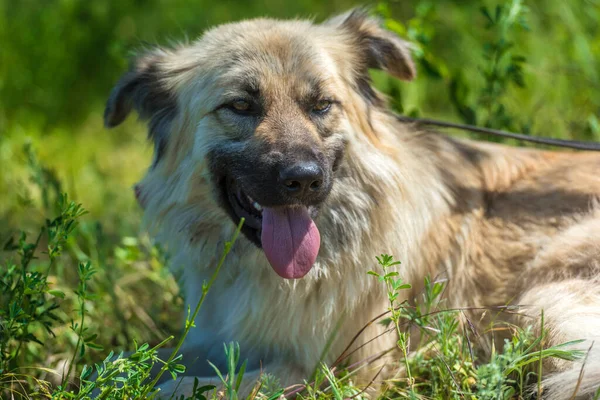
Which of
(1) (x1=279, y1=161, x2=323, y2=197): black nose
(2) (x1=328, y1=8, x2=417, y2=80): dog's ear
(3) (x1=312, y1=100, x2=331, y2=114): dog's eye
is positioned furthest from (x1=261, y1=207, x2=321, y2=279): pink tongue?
(2) (x1=328, y1=8, x2=417, y2=80): dog's ear

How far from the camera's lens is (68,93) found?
7164 millimetres

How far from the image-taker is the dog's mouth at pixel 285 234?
119 inches

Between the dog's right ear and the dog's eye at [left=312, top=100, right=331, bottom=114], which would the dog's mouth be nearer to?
the dog's eye at [left=312, top=100, right=331, bottom=114]

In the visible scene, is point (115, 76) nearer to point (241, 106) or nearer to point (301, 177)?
point (241, 106)

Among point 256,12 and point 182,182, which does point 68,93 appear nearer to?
point 256,12

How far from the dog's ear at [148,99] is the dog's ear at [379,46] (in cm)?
96

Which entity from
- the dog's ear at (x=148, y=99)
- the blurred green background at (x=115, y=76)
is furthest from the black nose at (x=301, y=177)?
the blurred green background at (x=115, y=76)

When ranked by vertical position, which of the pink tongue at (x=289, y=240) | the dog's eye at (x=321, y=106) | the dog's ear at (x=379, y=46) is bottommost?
the pink tongue at (x=289, y=240)

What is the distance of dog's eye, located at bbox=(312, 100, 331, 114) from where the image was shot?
10.5 feet

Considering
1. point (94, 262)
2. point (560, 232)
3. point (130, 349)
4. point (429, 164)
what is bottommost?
point (130, 349)

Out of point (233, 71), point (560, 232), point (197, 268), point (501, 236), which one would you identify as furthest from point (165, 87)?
point (560, 232)

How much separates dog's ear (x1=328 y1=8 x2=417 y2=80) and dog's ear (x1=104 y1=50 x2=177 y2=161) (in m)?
0.96

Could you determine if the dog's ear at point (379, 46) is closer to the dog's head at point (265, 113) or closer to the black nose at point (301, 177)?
the dog's head at point (265, 113)

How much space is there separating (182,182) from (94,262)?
1.19m
